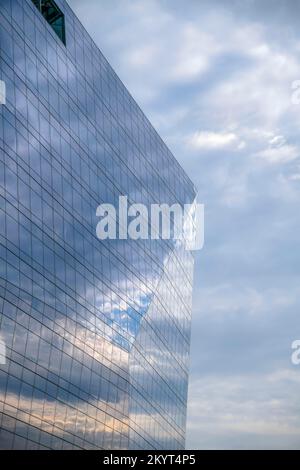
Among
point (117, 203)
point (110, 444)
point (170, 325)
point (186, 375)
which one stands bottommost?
point (110, 444)

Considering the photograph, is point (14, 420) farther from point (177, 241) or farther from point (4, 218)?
point (177, 241)

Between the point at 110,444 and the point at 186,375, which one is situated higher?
the point at 186,375

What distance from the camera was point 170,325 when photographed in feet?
271

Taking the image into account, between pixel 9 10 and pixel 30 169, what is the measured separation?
14.3 meters

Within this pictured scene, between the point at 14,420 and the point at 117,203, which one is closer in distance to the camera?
the point at 14,420

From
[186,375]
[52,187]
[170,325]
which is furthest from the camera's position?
[186,375]

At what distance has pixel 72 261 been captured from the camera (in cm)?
5391

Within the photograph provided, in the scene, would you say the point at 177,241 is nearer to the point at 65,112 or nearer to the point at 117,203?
the point at 117,203

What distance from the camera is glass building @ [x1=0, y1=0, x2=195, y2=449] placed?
4388cm

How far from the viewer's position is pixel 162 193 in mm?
83938

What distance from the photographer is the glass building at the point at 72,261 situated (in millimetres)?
43875

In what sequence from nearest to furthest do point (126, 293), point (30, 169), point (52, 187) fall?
point (30, 169), point (52, 187), point (126, 293)

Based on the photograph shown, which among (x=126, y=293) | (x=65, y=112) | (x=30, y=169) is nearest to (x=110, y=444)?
(x=126, y=293)

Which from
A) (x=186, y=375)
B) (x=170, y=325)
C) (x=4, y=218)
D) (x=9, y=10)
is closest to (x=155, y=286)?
(x=170, y=325)
